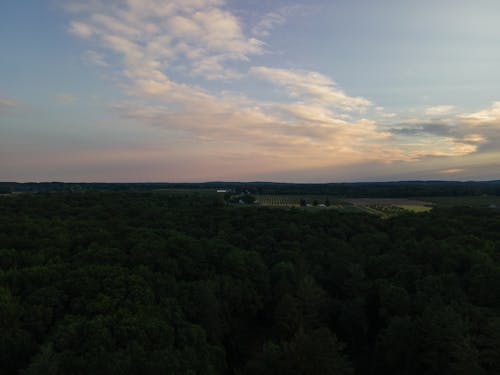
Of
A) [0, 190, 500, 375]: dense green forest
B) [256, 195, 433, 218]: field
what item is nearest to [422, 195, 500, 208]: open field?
[256, 195, 433, 218]: field

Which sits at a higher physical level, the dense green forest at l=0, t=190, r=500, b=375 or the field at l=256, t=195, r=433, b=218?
the field at l=256, t=195, r=433, b=218

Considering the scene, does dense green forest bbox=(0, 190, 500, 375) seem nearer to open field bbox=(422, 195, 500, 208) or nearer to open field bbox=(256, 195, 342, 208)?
open field bbox=(422, 195, 500, 208)

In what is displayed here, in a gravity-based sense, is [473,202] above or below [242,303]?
above

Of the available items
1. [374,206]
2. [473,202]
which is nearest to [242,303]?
[374,206]

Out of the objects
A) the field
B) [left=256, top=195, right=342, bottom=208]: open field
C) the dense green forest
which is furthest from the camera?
[left=256, top=195, right=342, bottom=208]: open field

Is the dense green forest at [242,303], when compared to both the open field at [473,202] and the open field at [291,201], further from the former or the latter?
the open field at [291,201]

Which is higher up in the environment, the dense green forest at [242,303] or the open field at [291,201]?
the open field at [291,201]

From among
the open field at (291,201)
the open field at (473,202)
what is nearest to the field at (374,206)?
the open field at (291,201)

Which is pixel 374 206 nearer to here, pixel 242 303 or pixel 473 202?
pixel 473 202

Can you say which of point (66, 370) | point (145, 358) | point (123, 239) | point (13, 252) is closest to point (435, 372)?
point (145, 358)
